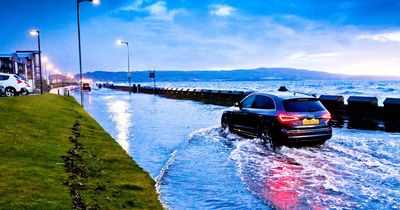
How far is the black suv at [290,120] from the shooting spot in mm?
10352

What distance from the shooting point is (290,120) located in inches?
408

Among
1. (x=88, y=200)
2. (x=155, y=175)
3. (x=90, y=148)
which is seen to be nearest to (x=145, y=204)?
(x=88, y=200)

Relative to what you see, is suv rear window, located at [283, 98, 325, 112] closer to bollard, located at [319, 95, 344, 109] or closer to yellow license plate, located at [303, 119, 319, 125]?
yellow license plate, located at [303, 119, 319, 125]

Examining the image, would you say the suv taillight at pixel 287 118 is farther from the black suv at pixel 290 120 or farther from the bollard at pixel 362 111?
the bollard at pixel 362 111

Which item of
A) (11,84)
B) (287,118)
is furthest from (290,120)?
(11,84)

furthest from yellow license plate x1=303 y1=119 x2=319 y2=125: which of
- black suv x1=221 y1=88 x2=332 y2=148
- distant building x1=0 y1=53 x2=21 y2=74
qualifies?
distant building x1=0 y1=53 x2=21 y2=74

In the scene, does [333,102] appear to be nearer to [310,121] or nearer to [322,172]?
[310,121]

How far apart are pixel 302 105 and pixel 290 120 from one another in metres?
0.72

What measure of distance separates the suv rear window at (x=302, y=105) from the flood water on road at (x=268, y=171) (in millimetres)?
1138

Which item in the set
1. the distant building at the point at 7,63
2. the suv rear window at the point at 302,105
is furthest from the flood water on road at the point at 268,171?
the distant building at the point at 7,63

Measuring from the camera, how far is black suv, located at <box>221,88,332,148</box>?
34.0 ft

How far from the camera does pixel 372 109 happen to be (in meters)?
17.3

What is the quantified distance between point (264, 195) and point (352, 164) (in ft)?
10.4

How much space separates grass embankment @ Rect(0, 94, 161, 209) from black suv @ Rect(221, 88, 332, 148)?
413cm
